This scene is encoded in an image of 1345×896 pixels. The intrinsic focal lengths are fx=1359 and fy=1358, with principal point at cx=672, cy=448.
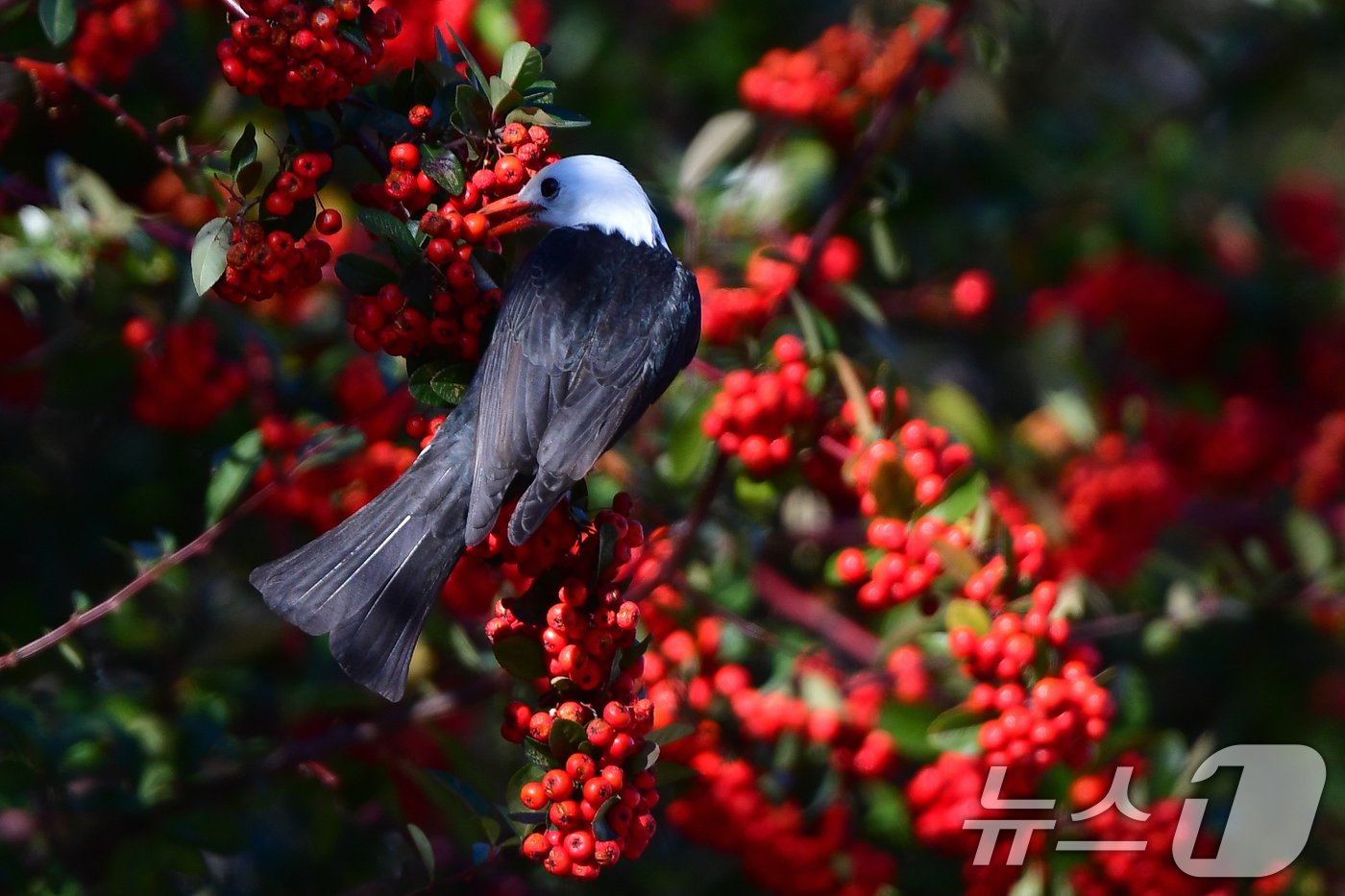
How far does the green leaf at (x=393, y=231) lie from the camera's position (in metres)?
2.15

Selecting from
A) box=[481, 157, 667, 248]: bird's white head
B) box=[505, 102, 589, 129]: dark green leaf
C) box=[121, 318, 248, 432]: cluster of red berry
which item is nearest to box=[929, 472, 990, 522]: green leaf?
box=[481, 157, 667, 248]: bird's white head

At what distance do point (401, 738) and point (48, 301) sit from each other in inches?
59.2

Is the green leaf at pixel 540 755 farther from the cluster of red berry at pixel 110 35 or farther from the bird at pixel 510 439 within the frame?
the cluster of red berry at pixel 110 35

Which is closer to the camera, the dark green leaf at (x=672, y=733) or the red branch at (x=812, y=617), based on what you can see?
the dark green leaf at (x=672, y=733)

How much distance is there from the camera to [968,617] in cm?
269

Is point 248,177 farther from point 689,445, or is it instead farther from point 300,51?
point 689,445

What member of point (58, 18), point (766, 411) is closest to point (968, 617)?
point (766, 411)

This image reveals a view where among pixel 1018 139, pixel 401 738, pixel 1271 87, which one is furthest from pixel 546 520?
pixel 1271 87

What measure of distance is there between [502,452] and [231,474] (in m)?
0.77

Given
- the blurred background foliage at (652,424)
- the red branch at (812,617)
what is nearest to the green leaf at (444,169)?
the blurred background foliage at (652,424)

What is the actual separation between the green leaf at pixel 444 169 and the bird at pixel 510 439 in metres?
0.08

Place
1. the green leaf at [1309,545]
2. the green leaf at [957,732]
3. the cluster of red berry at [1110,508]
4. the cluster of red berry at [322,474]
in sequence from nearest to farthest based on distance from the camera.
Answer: the green leaf at [957,732] < the cluster of red berry at [322,474] < the green leaf at [1309,545] < the cluster of red berry at [1110,508]

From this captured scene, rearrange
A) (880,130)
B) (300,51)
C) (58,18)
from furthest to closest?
(880,130), (58,18), (300,51)

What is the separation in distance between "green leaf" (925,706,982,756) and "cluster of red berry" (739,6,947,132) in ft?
5.82
